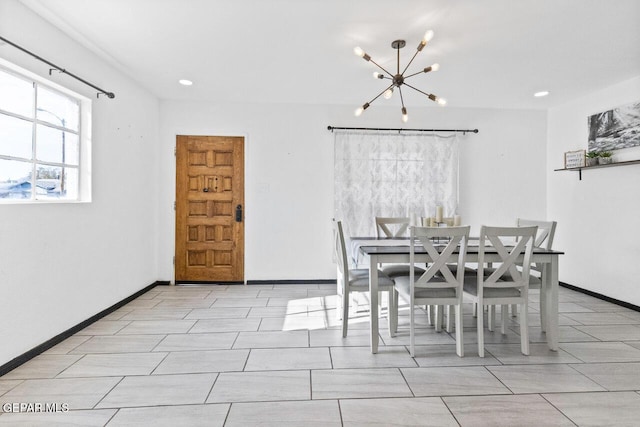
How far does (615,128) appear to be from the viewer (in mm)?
3861

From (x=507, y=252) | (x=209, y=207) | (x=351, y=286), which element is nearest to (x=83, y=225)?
(x=209, y=207)

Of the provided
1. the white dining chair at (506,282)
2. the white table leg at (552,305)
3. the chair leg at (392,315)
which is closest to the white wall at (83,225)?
the chair leg at (392,315)

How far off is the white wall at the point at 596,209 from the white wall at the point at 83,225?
17.6ft

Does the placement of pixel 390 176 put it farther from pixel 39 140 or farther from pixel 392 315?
pixel 39 140

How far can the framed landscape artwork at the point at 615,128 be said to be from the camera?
3.65 metres

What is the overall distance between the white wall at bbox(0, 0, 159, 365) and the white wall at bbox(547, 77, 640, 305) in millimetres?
5360

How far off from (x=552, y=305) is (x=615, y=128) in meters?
2.60

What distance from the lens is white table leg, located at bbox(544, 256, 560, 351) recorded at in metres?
2.54

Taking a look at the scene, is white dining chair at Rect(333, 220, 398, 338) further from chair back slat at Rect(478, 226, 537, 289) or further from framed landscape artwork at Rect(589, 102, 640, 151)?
framed landscape artwork at Rect(589, 102, 640, 151)

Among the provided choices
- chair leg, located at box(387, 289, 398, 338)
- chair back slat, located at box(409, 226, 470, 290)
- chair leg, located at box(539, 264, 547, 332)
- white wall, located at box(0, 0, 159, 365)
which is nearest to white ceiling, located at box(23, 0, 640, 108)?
white wall, located at box(0, 0, 159, 365)

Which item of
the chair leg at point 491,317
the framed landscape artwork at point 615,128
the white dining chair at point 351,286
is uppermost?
the framed landscape artwork at point 615,128

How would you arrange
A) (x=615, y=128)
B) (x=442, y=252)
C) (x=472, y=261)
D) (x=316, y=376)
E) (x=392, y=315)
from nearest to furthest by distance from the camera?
(x=316, y=376) → (x=442, y=252) → (x=472, y=261) → (x=392, y=315) → (x=615, y=128)

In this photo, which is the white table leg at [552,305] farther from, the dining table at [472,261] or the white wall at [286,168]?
the white wall at [286,168]

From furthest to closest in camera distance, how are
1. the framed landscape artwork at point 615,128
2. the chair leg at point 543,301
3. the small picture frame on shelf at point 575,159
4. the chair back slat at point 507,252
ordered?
1. the small picture frame on shelf at point 575,159
2. the framed landscape artwork at point 615,128
3. the chair leg at point 543,301
4. the chair back slat at point 507,252
